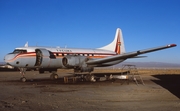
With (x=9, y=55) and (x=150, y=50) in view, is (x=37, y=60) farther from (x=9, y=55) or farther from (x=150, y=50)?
(x=150, y=50)

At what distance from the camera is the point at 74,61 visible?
22.2 meters

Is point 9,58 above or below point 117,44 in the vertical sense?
below

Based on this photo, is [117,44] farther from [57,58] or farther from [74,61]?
[57,58]

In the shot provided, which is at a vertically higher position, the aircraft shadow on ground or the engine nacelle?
the engine nacelle

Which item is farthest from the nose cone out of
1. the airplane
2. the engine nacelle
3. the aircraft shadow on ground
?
the aircraft shadow on ground

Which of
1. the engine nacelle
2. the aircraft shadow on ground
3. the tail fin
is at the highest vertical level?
the tail fin

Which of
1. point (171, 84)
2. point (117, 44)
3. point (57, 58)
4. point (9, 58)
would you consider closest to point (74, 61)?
point (57, 58)

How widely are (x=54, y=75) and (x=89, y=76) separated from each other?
4.43 metres

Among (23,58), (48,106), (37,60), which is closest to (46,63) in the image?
(37,60)

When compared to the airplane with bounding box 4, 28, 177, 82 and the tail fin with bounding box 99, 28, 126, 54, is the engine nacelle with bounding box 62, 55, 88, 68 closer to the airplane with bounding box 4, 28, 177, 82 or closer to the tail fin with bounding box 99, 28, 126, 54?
the airplane with bounding box 4, 28, 177, 82

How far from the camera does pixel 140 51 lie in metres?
20.2

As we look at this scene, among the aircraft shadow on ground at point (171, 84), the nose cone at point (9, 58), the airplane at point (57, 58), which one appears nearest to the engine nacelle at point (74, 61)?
the airplane at point (57, 58)

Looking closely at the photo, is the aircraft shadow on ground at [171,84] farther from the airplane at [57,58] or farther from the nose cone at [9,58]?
the nose cone at [9,58]

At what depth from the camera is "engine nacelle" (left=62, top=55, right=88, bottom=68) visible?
22125 millimetres
